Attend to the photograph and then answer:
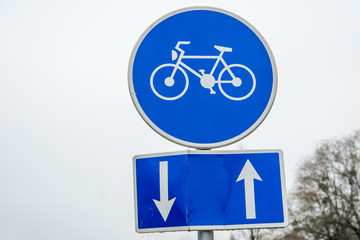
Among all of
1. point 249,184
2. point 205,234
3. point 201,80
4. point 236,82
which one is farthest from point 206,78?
point 205,234

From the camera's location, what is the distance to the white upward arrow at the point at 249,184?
9.11ft

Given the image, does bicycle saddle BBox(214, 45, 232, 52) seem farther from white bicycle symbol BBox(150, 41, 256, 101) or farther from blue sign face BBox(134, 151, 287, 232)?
blue sign face BBox(134, 151, 287, 232)

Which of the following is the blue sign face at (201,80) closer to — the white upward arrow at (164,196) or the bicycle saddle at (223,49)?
the bicycle saddle at (223,49)

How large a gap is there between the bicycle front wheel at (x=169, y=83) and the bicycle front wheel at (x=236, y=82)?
0.58 ft

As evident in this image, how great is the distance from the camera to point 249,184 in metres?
2.81

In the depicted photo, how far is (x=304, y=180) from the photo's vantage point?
43844 millimetres


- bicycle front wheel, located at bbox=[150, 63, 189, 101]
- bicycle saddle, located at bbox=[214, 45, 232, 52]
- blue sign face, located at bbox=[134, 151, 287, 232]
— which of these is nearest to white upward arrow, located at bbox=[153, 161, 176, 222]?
blue sign face, located at bbox=[134, 151, 287, 232]

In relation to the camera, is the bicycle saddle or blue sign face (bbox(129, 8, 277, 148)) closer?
blue sign face (bbox(129, 8, 277, 148))

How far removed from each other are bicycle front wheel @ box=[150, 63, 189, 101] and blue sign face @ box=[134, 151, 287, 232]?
0.94ft

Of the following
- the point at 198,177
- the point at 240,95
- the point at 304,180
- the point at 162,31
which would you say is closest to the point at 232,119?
the point at 240,95

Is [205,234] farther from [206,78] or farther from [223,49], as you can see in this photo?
[223,49]

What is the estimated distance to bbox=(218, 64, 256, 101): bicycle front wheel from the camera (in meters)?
2.88

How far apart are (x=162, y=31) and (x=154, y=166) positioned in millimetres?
673

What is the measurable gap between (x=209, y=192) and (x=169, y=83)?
548 mm
